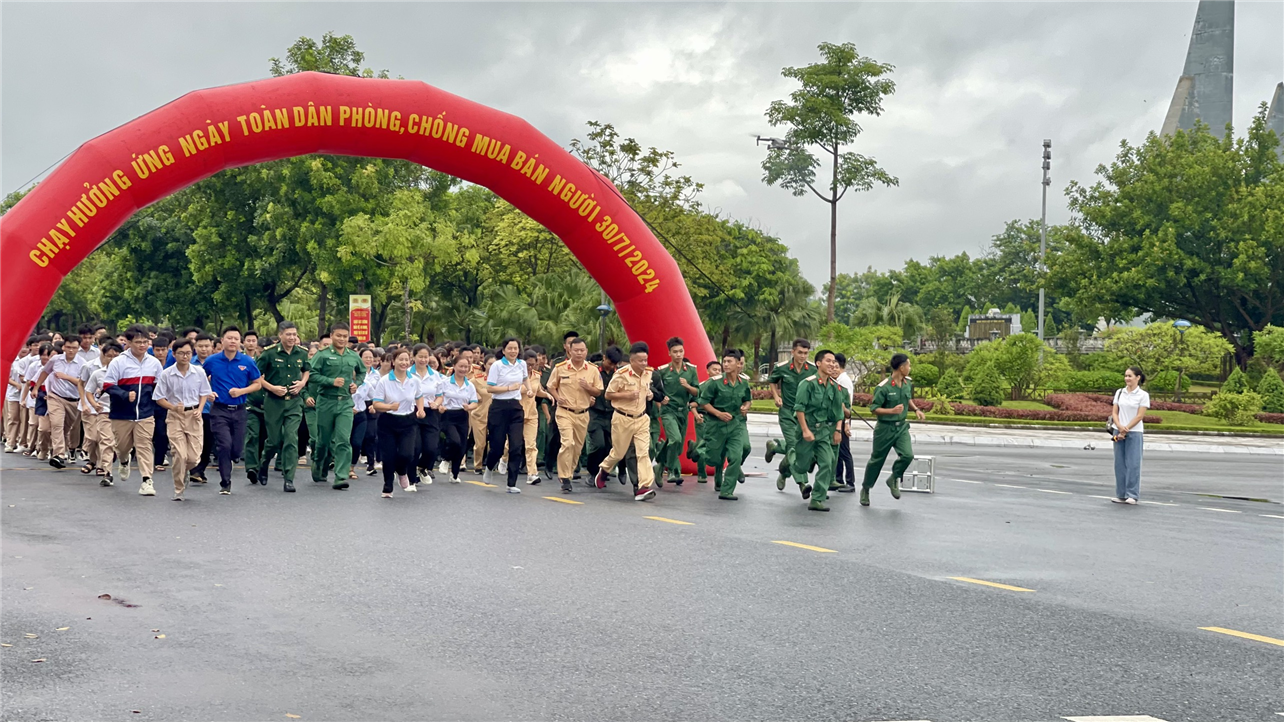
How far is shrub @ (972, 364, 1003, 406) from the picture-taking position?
113 ft

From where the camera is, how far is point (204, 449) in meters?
15.1

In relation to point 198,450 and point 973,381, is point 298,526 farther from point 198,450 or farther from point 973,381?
point 973,381

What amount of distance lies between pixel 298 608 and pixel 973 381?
30.1 m

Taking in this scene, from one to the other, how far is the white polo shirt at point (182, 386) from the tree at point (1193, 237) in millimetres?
38983

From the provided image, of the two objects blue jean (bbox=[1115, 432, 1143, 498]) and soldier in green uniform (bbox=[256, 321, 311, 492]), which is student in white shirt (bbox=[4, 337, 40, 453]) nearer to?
soldier in green uniform (bbox=[256, 321, 311, 492])

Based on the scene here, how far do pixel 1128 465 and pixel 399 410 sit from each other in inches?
330

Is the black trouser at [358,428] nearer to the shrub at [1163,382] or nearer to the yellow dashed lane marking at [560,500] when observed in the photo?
the yellow dashed lane marking at [560,500]

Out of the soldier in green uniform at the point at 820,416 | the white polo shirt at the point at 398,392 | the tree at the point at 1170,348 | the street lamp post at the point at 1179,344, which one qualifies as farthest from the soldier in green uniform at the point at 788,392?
the street lamp post at the point at 1179,344

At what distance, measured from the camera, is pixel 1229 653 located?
6.71 meters

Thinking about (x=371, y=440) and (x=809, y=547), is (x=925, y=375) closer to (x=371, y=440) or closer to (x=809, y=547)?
(x=371, y=440)

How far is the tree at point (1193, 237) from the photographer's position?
142ft

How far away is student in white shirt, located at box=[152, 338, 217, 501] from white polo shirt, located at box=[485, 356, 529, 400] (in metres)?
3.20

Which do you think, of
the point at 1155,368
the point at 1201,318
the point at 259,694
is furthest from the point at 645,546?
the point at 1201,318

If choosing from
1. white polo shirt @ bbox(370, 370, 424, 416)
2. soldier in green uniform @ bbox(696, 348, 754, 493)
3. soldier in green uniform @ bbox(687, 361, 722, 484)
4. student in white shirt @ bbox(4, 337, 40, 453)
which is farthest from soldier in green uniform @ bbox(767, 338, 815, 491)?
student in white shirt @ bbox(4, 337, 40, 453)
